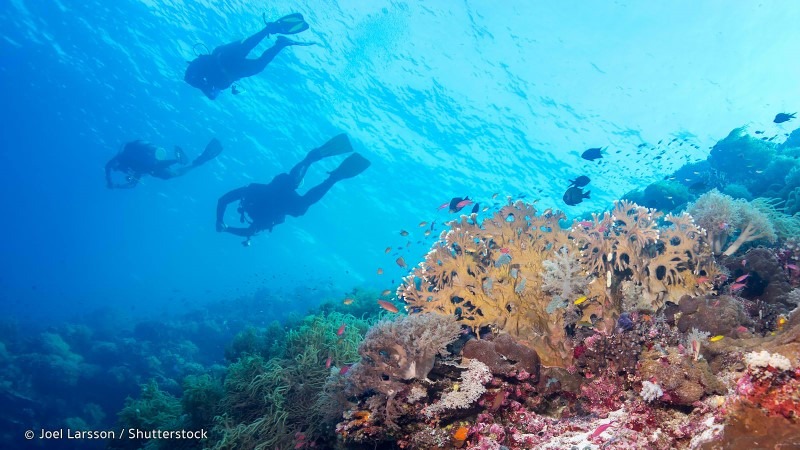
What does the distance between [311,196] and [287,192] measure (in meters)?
1.23

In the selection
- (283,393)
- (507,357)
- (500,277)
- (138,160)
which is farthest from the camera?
(138,160)

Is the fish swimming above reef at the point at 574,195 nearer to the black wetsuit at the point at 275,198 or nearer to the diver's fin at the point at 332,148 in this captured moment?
the diver's fin at the point at 332,148

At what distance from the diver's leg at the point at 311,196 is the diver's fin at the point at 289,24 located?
22.3 ft

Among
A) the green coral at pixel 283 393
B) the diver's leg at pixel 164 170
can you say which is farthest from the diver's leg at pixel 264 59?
the green coral at pixel 283 393

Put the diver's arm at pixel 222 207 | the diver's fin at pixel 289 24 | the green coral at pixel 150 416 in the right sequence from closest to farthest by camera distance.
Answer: the green coral at pixel 150 416
the diver's fin at pixel 289 24
the diver's arm at pixel 222 207

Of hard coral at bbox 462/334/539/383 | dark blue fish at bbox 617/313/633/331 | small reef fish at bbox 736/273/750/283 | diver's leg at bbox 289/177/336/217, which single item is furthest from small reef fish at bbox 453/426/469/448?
diver's leg at bbox 289/177/336/217

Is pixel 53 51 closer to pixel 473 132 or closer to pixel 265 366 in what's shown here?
pixel 473 132

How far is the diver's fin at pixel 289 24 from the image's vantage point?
1424cm

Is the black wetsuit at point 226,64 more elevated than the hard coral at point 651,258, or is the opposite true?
the black wetsuit at point 226,64

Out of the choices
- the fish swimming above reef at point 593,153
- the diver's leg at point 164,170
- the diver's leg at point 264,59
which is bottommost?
the fish swimming above reef at point 593,153

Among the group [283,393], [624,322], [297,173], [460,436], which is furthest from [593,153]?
[297,173]

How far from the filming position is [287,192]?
17.6 meters

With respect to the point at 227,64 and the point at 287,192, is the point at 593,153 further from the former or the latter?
the point at 227,64

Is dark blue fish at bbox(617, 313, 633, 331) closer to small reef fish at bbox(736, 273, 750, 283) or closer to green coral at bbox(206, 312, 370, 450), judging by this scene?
small reef fish at bbox(736, 273, 750, 283)
